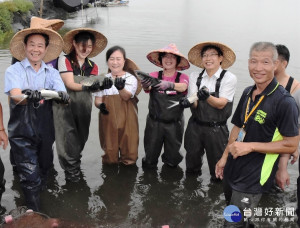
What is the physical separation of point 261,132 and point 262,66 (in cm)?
62

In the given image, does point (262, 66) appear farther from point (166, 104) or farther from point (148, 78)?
point (166, 104)

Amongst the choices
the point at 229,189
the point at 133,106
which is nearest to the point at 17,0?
the point at 133,106

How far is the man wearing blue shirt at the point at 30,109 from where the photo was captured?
3793mm

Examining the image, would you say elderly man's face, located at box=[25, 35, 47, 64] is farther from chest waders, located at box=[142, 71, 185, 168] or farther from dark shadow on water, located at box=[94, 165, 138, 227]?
dark shadow on water, located at box=[94, 165, 138, 227]

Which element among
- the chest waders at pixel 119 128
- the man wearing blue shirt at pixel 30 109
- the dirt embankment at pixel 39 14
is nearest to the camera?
the man wearing blue shirt at pixel 30 109

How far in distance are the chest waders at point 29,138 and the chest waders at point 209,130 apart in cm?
206

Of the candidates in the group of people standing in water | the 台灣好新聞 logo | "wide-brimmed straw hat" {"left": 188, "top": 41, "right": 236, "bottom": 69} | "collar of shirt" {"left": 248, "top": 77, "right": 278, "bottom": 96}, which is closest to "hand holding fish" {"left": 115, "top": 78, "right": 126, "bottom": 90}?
the group of people standing in water

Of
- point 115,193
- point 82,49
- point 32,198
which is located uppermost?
point 82,49

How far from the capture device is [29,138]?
387 cm

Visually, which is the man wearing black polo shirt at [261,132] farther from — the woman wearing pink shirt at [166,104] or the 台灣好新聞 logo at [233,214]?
the woman wearing pink shirt at [166,104]

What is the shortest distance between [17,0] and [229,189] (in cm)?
2485

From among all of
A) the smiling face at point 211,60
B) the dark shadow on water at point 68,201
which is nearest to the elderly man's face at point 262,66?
the smiling face at point 211,60

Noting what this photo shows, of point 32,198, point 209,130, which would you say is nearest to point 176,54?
point 209,130

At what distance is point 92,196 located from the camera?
466cm
